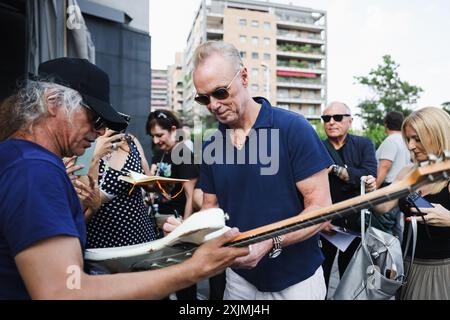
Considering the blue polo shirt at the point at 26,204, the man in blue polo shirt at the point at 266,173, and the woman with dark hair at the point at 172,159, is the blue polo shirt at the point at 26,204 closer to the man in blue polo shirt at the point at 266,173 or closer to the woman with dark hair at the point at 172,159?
the man in blue polo shirt at the point at 266,173

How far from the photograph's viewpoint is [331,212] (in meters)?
1.11

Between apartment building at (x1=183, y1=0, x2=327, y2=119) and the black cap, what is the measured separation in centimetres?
6647

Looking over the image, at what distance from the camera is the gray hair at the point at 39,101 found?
1.25 metres

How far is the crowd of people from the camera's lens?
1.01 meters

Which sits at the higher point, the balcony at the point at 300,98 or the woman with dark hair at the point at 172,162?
the balcony at the point at 300,98

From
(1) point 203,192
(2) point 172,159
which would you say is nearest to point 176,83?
(2) point 172,159

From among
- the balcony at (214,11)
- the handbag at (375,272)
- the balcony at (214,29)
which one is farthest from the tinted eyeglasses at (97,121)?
the balcony at (214,11)

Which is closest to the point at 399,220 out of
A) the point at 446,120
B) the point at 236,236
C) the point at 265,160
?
the point at 446,120

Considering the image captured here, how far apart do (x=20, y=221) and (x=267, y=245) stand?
102 centimetres

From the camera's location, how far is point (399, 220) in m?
3.57

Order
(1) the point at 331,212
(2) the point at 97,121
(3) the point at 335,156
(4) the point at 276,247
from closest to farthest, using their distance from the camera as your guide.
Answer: (1) the point at 331,212, (2) the point at 97,121, (4) the point at 276,247, (3) the point at 335,156

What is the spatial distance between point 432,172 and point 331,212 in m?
0.29

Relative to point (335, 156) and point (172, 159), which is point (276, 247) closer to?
point (335, 156)

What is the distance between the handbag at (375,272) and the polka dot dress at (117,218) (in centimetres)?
141
